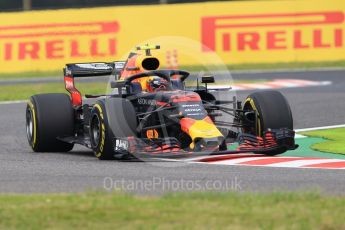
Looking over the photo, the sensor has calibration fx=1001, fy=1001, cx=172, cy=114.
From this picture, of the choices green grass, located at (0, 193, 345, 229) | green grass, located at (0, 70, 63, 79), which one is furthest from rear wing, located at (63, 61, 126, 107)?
green grass, located at (0, 70, 63, 79)

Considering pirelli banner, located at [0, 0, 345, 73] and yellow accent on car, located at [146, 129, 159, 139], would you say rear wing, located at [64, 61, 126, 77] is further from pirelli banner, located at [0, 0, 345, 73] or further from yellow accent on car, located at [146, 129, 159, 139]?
pirelli banner, located at [0, 0, 345, 73]

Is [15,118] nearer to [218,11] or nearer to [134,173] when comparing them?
[134,173]

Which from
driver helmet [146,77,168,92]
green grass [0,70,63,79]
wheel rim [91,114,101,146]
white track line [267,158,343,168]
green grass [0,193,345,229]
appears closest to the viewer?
green grass [0,193,345,229]

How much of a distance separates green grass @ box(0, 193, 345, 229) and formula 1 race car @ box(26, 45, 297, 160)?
2.99 m

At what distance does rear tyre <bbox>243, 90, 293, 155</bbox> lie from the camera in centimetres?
1213

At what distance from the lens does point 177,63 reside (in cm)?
2744

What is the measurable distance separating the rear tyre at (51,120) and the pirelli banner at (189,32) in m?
13.3

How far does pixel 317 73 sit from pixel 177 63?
3948mm

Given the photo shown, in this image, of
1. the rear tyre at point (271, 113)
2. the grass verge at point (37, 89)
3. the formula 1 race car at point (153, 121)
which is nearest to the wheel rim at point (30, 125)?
the formula 1 race car at point (153, 121)

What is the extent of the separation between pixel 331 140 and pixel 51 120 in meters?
3.95

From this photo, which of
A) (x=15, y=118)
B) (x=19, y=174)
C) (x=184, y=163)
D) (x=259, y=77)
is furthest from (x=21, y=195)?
(x=259, y=77)

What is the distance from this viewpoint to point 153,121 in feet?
39.8

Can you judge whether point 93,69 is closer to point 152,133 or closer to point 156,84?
point 156,84

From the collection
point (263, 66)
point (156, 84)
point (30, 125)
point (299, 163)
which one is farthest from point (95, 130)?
point (263, 66)
